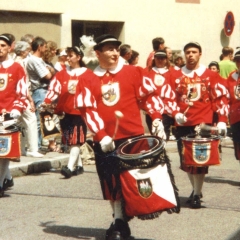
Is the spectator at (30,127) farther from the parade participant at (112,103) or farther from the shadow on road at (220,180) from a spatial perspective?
the parade participant at (112,103)

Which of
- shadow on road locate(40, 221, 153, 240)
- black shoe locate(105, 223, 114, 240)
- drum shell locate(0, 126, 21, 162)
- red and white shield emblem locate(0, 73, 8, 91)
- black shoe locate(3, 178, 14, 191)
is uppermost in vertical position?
red and white shield emblem locate(0, 73, 8, 91)

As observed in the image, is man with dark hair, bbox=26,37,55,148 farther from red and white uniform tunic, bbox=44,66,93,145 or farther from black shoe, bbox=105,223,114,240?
black shoe, bbox=105,223,114,240

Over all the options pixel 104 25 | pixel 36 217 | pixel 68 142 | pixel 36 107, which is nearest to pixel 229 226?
pixel 36 217

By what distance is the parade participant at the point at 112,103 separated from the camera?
754 cm

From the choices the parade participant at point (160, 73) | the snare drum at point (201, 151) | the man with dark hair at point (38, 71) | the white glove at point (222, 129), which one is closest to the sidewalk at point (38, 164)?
the man with dark hair at point (38, 71)

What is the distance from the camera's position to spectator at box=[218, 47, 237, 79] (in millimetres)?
17781

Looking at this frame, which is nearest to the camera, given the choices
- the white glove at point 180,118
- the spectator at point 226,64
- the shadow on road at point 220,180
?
the white glove at point 180,118

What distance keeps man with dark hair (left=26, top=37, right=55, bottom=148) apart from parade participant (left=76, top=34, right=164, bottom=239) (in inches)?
244

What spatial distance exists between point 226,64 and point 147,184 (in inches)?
436

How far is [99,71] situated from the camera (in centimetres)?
775

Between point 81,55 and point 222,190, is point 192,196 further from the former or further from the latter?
point 81,55

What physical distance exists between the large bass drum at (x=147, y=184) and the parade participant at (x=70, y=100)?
4889mm

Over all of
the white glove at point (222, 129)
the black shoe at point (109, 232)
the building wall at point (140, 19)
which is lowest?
the black shoe at point (109, 232)

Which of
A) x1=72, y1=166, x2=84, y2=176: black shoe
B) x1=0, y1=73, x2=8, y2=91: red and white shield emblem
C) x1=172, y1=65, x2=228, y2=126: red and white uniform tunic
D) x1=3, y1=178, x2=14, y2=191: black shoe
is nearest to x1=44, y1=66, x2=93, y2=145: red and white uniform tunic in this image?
x1=72, y1=166, x2=84, y2=176: black shoe
